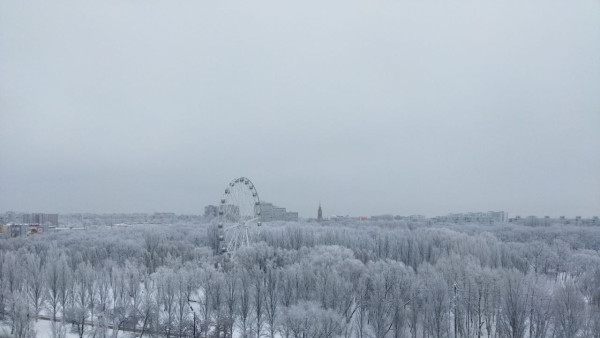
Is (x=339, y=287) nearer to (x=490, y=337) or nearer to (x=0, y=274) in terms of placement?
(x=490, y=337)

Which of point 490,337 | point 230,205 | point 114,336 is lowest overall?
point 490,337

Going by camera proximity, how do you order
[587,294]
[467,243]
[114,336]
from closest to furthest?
[114,336]
[587,294]
[467,243]

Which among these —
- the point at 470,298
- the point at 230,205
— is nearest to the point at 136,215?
the point at 230,205

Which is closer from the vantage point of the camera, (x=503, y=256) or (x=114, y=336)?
(x=114, y=336)

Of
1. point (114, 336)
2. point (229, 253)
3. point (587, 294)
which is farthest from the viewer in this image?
point (229, 253)

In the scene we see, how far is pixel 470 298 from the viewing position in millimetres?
20031

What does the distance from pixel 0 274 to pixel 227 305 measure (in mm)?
13624

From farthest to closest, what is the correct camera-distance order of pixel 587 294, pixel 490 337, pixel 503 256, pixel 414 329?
pixel 503 256, pixel 587 294, pixel 490 337, pixel 414 329

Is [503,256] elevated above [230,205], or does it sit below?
below

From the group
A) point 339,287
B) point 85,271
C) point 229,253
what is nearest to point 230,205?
point 229,253

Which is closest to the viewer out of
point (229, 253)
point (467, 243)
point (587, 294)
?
point (587, 294)

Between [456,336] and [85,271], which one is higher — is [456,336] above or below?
below

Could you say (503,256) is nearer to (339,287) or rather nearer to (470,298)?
(470,298)

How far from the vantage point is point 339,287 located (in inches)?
802
